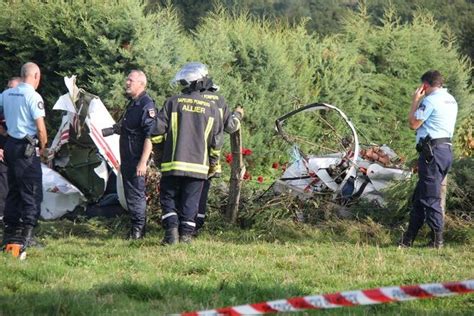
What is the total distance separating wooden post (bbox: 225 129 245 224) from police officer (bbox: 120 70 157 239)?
3.80ft

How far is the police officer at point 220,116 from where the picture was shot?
348 inches

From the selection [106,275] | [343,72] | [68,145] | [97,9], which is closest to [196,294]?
[106,275]

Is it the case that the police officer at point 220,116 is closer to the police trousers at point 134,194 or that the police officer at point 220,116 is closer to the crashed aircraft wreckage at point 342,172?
the police trousers at point 134,194

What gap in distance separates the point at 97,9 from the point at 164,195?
5.17m

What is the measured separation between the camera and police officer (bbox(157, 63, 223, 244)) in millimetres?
8648

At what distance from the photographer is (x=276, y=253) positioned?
8.23m

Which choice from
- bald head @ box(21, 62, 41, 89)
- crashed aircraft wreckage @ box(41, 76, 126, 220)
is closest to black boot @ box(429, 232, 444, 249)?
crashed aircraft wreckage @ box(41, 76, 126, 220)

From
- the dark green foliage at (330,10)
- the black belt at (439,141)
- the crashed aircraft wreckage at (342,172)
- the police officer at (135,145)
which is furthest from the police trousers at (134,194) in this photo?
the dark green foliage at (330,10)

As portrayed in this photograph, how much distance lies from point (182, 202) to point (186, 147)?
609 millimetres

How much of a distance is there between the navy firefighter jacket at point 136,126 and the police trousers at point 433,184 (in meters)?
2.98

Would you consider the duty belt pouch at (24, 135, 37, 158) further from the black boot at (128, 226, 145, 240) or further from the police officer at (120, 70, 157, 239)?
the black boot at (128, 226, 145, 240)

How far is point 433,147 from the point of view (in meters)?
8.62

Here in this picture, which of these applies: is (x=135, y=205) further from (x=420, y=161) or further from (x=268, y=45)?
(x=268, y=45)

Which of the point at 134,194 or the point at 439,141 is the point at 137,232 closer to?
the point at 134,194
